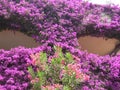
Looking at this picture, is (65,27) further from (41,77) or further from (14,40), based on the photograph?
(41,77)

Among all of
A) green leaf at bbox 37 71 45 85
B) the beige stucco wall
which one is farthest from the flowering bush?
the beige stucco wall

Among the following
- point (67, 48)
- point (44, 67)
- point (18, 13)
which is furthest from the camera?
point (18, 13)

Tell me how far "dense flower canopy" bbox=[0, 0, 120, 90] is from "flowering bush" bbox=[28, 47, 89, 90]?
2.08 feet

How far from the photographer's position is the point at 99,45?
643cm

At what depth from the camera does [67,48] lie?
549 centimetres

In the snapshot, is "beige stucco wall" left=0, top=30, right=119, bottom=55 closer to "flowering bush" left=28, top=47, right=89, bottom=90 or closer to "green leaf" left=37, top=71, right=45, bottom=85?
"flowering bush" left=28, top=47, right=89, bottom=90

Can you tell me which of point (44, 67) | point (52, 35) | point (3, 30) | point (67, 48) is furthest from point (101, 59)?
point (3, 30)

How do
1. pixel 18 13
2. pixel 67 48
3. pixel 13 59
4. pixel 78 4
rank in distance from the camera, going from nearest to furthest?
pixel 13 59, pixel 67 48, pixel 18 13, pixel 78 4

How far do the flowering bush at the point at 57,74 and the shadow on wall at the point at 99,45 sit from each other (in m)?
2.19

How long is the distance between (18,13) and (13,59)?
3.86ft

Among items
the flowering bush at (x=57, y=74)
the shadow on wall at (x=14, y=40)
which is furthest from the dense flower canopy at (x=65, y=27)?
the flowering bush at (x=57, y=74)

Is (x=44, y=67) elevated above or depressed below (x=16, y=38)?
above

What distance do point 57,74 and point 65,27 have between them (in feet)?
6.19

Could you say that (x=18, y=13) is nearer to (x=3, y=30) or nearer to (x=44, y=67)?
(x=3, y=30)
